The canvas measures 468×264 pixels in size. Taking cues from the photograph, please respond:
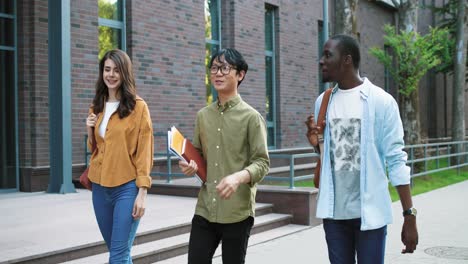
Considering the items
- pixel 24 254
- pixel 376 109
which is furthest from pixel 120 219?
pixel 24 254

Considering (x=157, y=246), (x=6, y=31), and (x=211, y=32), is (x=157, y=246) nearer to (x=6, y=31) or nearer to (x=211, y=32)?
(x=6, y=31)

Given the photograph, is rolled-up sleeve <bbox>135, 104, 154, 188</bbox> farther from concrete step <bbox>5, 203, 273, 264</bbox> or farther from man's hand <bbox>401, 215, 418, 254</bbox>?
concrete step <bbox>5, 203, 273, 264</bbox>

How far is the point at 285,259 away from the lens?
7012 millimetres

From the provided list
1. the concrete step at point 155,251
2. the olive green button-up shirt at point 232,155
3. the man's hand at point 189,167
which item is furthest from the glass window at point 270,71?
the man's hand at point 189,167


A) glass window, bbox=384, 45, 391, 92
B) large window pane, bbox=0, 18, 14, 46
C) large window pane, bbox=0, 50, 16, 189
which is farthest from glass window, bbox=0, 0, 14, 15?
glass window, bbox=384, 45, 391, 92

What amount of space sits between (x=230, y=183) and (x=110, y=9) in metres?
9.82

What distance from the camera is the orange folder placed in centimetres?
330

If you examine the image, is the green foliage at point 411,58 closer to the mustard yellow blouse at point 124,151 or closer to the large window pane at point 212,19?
the large window pane at point 212,19

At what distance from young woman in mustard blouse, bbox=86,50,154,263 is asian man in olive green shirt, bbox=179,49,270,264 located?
1.47ft

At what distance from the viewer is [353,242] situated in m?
3.39

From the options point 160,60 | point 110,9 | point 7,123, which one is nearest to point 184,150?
point 7,123

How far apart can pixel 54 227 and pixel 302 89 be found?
1237 centimetres

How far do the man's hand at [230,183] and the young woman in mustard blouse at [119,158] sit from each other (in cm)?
76

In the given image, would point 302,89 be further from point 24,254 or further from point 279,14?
point 24,254
